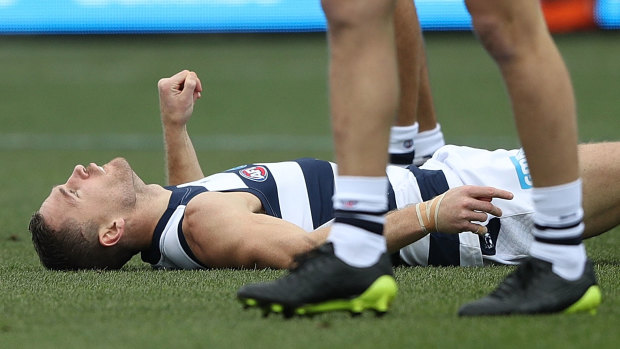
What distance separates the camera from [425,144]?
4.49m

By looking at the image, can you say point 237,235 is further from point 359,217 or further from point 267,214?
point 359,217

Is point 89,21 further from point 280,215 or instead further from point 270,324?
point 270,324

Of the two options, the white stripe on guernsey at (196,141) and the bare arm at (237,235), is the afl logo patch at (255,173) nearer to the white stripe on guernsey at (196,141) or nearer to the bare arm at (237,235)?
the bare arm at (237,235)

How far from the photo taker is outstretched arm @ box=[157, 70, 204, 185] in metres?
4.12

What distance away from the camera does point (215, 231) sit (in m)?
3.37

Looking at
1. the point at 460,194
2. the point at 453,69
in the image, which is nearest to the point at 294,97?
the point at 453,69

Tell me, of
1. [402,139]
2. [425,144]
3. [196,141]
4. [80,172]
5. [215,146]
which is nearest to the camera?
[80,172]

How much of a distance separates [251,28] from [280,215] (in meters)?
10.7

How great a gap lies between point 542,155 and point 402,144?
6.18ft

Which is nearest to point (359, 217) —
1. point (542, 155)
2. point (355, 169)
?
point (355, 169)

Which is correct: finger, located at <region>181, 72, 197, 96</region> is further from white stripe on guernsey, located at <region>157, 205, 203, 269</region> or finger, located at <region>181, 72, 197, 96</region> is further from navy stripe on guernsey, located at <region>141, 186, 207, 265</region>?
white stripe on guernsey, located at <region>157, 205, 203, 269</region>

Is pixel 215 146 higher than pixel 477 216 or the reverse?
the reverse

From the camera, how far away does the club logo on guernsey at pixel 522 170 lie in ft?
11.7

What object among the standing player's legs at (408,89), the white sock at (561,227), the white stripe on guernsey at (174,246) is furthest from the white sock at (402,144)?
the white sock at (561,227)
